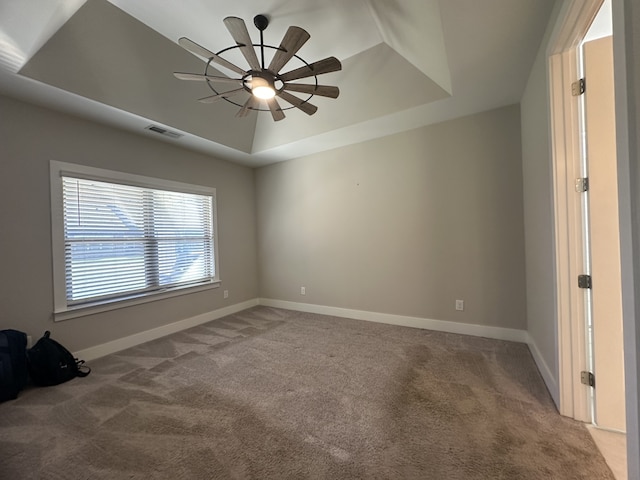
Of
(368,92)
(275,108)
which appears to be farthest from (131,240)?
(368,92)

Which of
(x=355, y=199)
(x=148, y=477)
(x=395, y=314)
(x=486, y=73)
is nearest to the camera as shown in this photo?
(x=148, y=477)

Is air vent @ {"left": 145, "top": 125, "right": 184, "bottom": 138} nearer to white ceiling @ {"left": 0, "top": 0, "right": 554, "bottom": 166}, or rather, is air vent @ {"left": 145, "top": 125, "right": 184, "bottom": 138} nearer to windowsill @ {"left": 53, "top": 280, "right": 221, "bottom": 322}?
white ceiling @ {"left": 0, "top": 0, "right": 554, "bottom": 166}

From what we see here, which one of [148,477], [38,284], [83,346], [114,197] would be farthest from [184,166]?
[148,477]

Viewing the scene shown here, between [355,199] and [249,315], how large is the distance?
2.52 m

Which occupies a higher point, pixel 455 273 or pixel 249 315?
pixel 455 273

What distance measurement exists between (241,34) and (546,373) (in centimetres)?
335

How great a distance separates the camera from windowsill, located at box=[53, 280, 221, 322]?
263cm

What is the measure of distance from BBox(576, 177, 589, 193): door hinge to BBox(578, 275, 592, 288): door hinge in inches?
20.9

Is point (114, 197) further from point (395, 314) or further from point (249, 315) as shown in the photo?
point (395, 314)

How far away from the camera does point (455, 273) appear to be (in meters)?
3.18

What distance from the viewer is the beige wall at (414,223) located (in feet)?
9.56

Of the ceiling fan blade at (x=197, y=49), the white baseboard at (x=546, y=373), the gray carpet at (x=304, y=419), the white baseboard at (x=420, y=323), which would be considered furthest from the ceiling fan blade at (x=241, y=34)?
the white baseboard at (x=420, y=323)

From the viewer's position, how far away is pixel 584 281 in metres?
1.60

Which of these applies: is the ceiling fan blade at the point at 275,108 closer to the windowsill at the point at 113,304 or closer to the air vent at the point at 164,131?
the air vent at the point at 164,131
